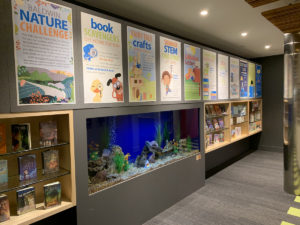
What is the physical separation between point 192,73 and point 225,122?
167 centimetres

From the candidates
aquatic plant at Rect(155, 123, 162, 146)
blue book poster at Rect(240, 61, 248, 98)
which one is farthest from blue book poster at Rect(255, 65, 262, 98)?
aquatic plant at Rect(155, 123, 162, 146)

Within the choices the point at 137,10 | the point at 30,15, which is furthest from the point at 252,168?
the point at 30,15

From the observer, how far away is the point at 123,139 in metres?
2.80

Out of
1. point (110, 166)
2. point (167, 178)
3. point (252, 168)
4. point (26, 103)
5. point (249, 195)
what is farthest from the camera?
point (252, 168)

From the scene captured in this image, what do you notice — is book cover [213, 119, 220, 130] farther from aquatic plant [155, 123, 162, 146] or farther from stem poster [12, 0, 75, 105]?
stem poster [12, 0, 75, 105]

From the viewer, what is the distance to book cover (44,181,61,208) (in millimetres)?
1823

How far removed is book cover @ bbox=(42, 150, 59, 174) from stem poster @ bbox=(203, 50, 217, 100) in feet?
8.64

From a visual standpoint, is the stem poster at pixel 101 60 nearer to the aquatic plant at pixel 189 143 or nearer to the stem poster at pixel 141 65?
the stem poster at pixel 141 65

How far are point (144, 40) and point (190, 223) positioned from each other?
92.7 inches

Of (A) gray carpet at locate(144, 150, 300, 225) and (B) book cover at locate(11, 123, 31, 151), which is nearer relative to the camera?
(B) book cover at locate(11, 123, 31, 151)

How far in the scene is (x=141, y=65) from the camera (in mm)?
2598

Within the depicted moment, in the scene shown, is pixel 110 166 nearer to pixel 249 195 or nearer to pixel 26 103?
pixel 26 103

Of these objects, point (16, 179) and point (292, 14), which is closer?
point (16, 179)

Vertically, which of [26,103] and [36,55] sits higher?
[36,55]
